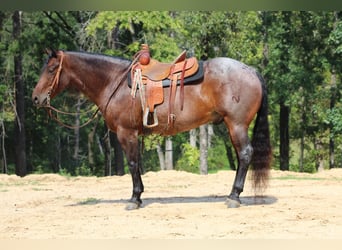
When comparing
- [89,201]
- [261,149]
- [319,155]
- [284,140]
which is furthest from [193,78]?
[319,155]

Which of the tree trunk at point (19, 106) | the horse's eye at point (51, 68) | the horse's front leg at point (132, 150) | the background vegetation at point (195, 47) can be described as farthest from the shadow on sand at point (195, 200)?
the tree trunk at point (19, 106)

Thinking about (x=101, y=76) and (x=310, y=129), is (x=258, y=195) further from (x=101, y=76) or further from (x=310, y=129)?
(x=310, y=129)

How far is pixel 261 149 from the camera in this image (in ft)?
26.9

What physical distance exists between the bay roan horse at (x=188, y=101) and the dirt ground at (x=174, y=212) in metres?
0.51

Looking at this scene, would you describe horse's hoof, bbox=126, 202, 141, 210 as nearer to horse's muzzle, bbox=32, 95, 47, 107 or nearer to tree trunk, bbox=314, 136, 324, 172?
horse's muzzle, bbox=32, 95, 47, 107

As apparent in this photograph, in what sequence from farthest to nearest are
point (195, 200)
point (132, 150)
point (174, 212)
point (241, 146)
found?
Answer: point (195, 200) → point (132, 150) → point (241, 146) → point (174, 212)

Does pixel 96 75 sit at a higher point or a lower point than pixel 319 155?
higher

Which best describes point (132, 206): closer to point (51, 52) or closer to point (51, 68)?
point (51, 68)

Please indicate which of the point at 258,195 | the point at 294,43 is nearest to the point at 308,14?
the point at 294,43

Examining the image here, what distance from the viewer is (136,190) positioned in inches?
330

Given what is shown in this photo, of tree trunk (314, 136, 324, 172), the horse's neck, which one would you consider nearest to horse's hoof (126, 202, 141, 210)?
the horse's neck

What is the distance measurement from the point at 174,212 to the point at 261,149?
148 centimetres

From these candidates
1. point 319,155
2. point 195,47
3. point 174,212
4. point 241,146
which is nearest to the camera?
point 174,212

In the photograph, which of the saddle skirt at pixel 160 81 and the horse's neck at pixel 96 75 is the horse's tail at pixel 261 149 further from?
the horse's neck at pixel 96 75
